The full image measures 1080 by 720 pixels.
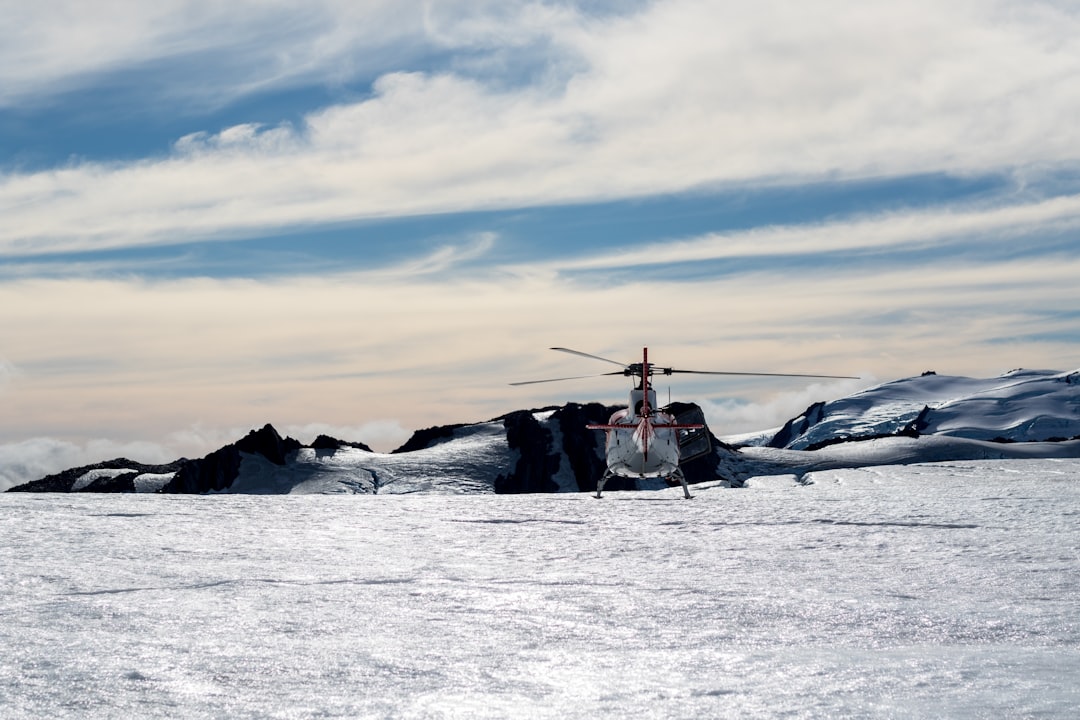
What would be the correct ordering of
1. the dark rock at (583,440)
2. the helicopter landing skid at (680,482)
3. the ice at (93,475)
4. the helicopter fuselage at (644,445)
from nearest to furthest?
the helicopter landing skid at (680,482)
the helicopter fuselage at (644,445)
the dark rock at (583,440)
the ice at (93,475)

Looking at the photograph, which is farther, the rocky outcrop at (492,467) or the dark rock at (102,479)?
the dark rock at (102,479)

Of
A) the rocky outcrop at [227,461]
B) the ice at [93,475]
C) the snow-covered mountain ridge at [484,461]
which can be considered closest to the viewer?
the snow-covered mountain ridge at [484,461]

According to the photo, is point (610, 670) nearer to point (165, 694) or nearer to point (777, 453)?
point (165, 694)

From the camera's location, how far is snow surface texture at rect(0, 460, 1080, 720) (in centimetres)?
729

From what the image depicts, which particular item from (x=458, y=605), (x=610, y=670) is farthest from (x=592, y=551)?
(x=610, y=670)

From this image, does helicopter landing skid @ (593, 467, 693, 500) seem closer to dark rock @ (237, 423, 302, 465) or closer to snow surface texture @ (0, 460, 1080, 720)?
snow surface texture @ (0, 460, 1080, 720)

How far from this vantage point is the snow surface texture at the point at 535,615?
729 cm

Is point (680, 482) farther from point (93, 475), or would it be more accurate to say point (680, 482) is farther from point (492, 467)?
point (93, 475)

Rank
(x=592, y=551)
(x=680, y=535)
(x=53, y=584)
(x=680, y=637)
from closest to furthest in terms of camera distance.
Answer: (x=680, y=637), (x=53, y=584), (x=592, y=551), (x=680, y=535)

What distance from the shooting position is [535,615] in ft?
34.3

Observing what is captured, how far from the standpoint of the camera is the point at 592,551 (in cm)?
1549

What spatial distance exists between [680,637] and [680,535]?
8252mm

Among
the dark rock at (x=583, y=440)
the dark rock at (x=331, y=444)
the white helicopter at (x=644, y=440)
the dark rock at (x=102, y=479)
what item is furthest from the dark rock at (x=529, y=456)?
the white helicopter at (x=644, y=440)

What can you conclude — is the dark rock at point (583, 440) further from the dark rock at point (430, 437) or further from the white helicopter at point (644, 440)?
the white helicopter at point (644, 440)
